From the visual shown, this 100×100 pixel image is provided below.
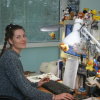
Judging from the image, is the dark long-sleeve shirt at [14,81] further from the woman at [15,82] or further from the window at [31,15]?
the window at [31,15]

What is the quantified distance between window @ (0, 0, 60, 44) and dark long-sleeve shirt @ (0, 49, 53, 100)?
1.91m

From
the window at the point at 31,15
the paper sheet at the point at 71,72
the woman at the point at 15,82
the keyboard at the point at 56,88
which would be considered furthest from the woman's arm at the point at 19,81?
the window at the point at 31,15

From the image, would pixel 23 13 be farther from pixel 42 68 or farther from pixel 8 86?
pixel 8 86

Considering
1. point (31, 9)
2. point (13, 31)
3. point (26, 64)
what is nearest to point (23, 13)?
point (31, 9)

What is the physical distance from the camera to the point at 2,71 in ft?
3.34

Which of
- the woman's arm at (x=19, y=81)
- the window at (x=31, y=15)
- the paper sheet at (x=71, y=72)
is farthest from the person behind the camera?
the window at (x=31, y=15)

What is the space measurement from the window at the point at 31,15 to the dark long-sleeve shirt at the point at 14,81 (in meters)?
1.91

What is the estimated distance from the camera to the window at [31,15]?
277cm

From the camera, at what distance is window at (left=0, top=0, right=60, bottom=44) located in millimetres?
2766

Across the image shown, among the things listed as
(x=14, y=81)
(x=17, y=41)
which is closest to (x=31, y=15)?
(x=17, y=41)

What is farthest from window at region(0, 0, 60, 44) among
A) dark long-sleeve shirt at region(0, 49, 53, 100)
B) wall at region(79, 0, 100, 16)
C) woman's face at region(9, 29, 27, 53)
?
dark long-sleeve shirt at region(0, 49, 53, 100)

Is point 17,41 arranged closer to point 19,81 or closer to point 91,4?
point 19,81

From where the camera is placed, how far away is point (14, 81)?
0.95 meters

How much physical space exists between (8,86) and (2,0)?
7.10 feet
